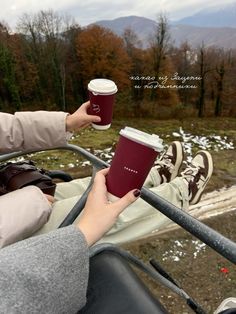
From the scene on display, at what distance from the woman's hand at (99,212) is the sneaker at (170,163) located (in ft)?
3.79

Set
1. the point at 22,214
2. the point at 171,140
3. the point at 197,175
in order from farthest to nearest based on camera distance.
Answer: the point at 171,140, the point at 197,175, the point at 22,214

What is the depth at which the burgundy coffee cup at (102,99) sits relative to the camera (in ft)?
4.91

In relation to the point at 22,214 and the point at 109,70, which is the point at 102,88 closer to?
the point at 22,214

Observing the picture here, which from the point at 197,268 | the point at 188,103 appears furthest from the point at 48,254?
the point at 188,103

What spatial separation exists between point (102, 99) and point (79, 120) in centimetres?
14

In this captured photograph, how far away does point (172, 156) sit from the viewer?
2396 millimetres

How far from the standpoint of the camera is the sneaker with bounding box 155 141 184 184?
7.30 ft

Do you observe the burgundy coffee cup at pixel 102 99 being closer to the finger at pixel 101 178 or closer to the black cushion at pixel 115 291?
the finger at pixel 101 178

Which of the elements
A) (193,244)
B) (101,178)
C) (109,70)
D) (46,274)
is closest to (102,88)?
(101,178)

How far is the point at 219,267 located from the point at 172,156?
140cm

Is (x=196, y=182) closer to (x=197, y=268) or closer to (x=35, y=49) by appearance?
(x=197, y=268)

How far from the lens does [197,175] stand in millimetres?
2211

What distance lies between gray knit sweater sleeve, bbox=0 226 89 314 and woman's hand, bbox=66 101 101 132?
75 centimetres

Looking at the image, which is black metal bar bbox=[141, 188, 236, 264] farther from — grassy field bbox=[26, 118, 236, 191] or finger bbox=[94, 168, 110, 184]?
grassy field bbox=[26, 118, 236, 191]
